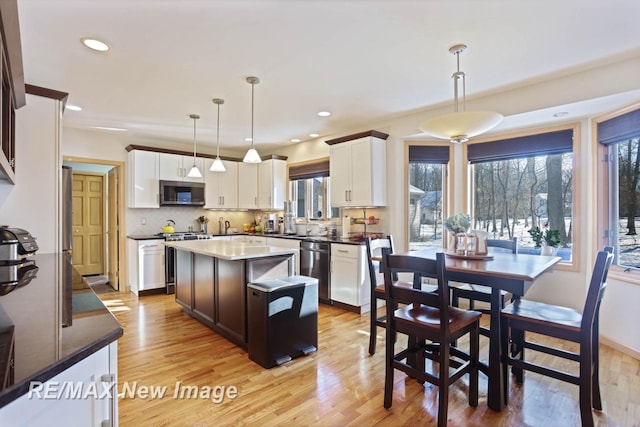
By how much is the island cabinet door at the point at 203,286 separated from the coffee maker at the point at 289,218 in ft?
7.71

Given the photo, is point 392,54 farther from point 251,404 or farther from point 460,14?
point 251,404

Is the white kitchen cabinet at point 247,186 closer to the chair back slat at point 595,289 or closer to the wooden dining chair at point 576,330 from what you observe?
the wooden dining chair at point 576,330

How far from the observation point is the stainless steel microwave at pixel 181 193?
17.9 feet

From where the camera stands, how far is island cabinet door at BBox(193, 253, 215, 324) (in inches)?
135

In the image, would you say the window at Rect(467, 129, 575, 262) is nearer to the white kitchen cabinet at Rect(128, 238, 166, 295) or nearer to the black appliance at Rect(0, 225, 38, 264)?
the black appliance at Rect(0, 225, 38, 264)

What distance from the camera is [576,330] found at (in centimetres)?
189

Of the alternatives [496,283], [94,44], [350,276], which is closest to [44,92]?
[94,44]

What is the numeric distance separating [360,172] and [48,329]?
391 cm

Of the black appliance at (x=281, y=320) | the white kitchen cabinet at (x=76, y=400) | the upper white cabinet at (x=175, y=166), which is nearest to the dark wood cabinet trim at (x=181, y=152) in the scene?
the upper white cabinet at (x=175, y=166)

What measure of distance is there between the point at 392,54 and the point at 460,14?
2.03 ft

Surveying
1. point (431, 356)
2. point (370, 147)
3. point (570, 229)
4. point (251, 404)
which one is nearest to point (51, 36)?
point (251, 404)

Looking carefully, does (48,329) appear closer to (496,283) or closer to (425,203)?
(496,283)

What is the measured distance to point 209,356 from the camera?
2.86m

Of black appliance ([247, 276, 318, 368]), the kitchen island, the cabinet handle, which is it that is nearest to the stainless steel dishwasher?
the kitchen island
